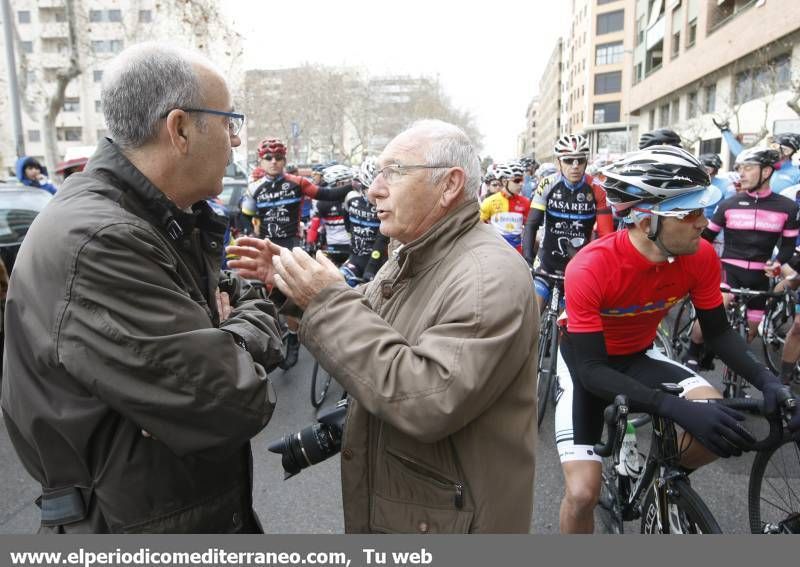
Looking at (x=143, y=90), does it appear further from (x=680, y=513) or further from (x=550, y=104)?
(x=550, y=104)

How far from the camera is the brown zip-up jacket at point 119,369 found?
137 cm

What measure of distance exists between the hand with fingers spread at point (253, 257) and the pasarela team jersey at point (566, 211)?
191 inches

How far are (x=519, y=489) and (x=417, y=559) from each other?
38cm

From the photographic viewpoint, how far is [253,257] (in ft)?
6.74

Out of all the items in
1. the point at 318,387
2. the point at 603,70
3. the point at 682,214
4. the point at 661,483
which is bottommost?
the point at 318,387

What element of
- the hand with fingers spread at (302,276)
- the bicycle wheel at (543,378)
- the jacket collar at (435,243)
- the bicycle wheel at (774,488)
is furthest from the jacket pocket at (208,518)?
the bicycle wheel at (543,378)

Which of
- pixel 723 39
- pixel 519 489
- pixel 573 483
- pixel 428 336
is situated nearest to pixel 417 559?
pixel 519 489

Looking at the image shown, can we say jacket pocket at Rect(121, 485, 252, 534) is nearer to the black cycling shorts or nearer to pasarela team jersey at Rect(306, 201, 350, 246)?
the black cycling shorts

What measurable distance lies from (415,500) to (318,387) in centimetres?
427

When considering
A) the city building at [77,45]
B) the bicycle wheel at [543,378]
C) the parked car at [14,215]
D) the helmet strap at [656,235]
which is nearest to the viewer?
the helmet strap at [656,235]

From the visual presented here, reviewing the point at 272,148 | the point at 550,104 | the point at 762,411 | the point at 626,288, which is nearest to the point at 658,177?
the point at 626,288

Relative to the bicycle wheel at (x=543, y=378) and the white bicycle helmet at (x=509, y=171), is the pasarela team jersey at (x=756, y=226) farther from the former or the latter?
the white bicycle helmet at (x=509, y=171)

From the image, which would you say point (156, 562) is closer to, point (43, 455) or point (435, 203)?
point (43, 455)

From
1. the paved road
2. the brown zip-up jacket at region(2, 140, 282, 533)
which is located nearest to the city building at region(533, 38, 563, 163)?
the paved road
